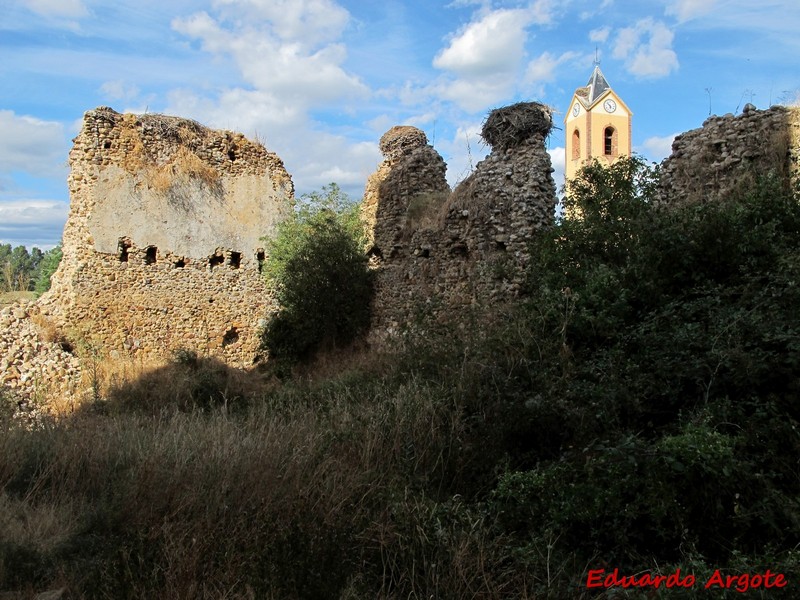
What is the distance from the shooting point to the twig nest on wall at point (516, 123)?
10.2 metres

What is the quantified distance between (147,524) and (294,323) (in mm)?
10128

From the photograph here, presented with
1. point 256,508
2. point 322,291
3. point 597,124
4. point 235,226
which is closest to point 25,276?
point 235,226

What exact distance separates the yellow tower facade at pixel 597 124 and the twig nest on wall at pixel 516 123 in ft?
141

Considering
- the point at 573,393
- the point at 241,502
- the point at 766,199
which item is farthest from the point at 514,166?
the point at 241,502

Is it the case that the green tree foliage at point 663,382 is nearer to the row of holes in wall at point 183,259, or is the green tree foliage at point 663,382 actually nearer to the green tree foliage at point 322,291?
the green tree foliage at point 322,291

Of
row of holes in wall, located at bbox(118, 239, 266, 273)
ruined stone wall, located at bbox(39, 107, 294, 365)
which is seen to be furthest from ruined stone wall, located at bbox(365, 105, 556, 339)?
ruined stone wall, located at bbox(39, 107, 294, 365)

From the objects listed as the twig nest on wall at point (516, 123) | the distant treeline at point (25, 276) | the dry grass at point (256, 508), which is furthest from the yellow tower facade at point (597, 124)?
the dry grass at point (256, 508)

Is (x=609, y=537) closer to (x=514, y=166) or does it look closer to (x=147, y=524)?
(x=147, y=524)

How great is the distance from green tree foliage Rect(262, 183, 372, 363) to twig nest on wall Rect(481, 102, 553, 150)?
4410mm

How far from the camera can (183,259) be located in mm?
15695

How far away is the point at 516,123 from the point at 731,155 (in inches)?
133

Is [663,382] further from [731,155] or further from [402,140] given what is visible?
[402,140]

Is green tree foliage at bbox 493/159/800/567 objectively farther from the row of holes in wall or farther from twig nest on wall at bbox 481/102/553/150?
the row of holes in wall

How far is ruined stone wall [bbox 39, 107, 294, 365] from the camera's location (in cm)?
1449
